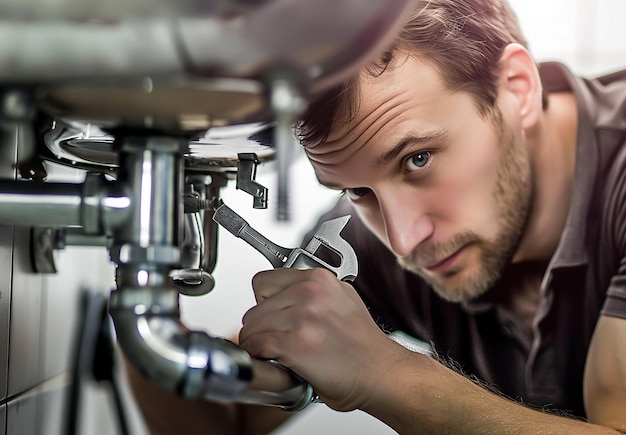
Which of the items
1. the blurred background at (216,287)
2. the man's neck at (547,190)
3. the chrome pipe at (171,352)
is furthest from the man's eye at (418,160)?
the chrome pipe at (171,352)

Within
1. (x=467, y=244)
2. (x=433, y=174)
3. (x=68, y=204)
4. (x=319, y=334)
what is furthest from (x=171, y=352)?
(x=467, y=244)

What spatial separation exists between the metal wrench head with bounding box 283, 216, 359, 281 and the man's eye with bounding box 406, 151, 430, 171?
144 millimetres

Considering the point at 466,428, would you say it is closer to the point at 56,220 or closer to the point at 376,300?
the point at 376,300

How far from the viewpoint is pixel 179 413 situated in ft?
3.03

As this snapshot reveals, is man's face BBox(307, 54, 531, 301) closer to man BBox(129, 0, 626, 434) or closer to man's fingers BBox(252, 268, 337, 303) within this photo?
man BBox(129, 0, 626, 434)

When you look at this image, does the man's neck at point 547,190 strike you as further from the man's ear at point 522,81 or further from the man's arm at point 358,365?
the man's arm at point 358,365

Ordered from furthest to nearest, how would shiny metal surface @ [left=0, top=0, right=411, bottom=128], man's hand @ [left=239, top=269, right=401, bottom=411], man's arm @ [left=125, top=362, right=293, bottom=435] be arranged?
man's arm @ [left=125, top=362, right=293, bottom=435] < man's hand @ [left=239, top=269, right=401, bottom=411] < shiny metal surface @ [left=0, top=0, right=411, bottom=128]

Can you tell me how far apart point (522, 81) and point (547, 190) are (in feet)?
0.51

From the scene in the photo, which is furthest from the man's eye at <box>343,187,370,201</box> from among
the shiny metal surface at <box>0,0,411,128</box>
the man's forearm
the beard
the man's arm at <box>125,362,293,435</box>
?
the shiny metal surface at <box>0,0,411,128</box>

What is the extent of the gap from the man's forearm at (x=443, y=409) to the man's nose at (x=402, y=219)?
0.51 feet

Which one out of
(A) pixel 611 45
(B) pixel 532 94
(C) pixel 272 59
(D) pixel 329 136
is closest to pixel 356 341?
(D) pixel 329 136

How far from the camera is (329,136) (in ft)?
2.46

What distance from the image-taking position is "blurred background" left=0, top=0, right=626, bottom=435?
0.73 meters

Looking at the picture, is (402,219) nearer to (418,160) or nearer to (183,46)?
(418,160)
